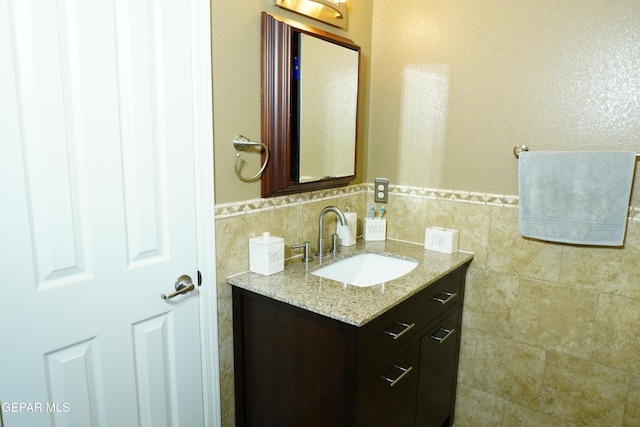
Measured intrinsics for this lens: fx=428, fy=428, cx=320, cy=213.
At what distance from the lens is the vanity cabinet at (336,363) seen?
1373mm

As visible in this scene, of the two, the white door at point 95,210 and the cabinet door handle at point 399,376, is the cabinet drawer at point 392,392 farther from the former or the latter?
the white door at point 95,210

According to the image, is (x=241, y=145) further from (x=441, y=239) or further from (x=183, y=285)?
(x=441, y=239)

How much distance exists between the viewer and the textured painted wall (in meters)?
1.65

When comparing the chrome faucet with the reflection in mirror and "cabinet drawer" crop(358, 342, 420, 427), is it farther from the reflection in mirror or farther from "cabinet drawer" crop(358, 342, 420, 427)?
"cabinet drawer" crop(358, 342, 420, 427)

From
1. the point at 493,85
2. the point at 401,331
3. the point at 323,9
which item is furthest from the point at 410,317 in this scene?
the point at 323,9

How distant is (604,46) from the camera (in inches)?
64.8

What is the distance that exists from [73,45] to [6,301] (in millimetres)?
679

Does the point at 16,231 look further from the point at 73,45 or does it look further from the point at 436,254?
the point at 436,254

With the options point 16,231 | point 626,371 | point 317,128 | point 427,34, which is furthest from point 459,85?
point 16,231

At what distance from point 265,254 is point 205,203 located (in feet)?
1.00

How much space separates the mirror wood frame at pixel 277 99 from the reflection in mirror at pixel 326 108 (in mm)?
78

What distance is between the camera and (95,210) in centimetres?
121

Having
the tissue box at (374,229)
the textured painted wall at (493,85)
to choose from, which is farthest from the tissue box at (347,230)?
the textured painted wall at (493,85)

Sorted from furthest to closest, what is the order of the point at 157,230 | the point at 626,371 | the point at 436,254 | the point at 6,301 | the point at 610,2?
1. the point at 436,254
2. the point at 626,371
3. the point at 610,2
4. the point at 157,230
5. the point at 6,301
